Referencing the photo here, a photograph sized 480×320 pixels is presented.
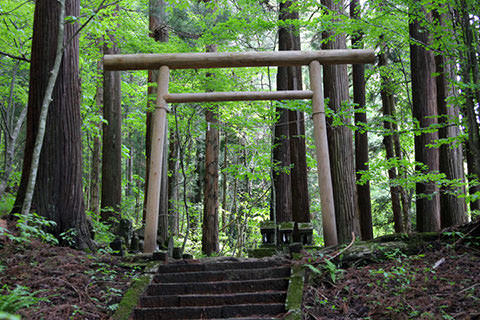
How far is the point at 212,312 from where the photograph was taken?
3707 millimetres

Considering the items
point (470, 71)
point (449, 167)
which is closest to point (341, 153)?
point (449, 167)

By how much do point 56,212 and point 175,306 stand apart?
2621mm

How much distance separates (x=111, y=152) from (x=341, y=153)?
654 centimetres

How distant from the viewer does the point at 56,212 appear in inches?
217

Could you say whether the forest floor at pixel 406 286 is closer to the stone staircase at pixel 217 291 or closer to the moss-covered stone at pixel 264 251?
the stone staircase at pixel 217 291

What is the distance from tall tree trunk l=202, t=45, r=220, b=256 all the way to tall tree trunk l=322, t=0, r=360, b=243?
15.4ft

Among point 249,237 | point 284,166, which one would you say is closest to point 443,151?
point 284,166

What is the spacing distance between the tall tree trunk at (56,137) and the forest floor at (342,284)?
795 mm

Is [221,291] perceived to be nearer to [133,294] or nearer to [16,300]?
[133,294]

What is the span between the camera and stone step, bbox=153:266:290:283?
4.38 meters

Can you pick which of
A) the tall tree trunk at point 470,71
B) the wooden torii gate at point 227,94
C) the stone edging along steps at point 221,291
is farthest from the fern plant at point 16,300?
the tall tree trunk at point 470,71

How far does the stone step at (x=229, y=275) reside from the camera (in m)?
4.38

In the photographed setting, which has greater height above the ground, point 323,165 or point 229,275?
point 323,165

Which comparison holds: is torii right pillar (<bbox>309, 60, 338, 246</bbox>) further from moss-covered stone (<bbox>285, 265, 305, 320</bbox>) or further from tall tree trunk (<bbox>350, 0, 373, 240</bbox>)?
tall tree trunk (<bbox>350, 0, 373, 240</bbox>)
